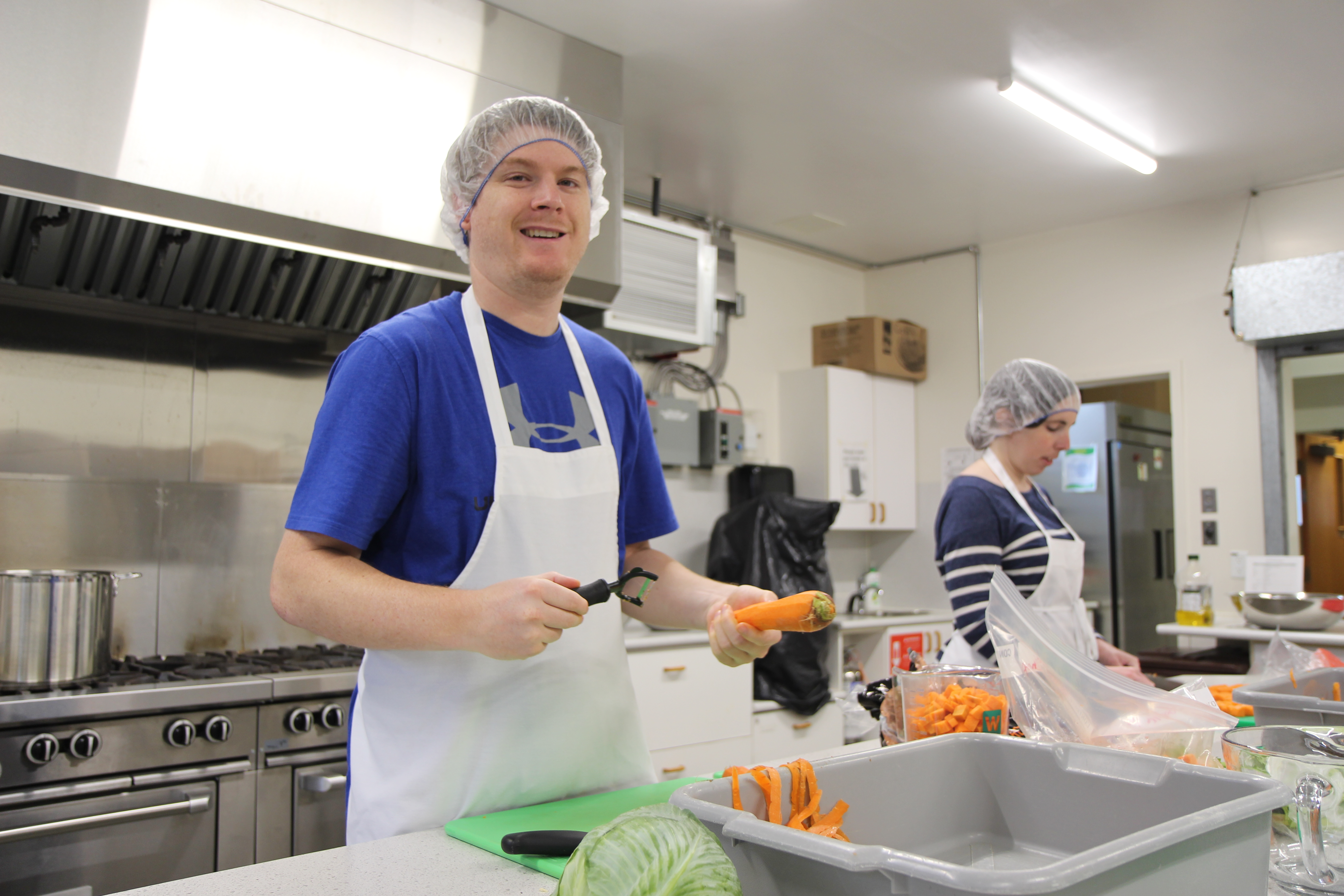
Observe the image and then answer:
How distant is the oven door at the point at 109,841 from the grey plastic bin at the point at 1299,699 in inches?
87.2

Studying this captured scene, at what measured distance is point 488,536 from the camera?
1.31 meters

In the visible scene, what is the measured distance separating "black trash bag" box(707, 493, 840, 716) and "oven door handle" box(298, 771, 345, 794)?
2117mm

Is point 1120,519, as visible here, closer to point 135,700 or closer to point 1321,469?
point 1321,469

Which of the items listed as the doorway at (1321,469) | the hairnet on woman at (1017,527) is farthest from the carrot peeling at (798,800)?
the doorway at (1321,469)

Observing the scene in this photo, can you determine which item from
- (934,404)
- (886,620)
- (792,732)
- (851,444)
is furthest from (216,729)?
(934,404)

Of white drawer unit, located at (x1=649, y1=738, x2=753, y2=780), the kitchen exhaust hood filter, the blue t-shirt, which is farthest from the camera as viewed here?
the kitchen exhaust hood filter

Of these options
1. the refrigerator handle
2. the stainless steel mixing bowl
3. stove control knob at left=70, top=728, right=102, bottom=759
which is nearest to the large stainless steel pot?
stove control knob at left=70, top=728, right=102, bottom=759

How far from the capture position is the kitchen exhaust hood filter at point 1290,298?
4246 millimetres

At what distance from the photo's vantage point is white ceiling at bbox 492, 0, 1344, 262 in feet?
10.2

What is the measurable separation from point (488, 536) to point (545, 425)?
210 millimetres

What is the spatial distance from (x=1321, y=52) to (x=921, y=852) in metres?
3.61

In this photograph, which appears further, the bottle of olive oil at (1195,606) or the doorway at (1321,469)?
the doorway at (1321,469)

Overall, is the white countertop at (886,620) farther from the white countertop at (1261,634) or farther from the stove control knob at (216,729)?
the stove control knob at (216,729)

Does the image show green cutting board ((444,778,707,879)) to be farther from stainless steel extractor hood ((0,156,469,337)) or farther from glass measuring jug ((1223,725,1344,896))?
stainless steel extractor hood ((0,156,469,337))
